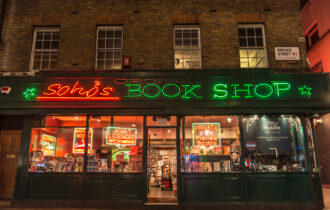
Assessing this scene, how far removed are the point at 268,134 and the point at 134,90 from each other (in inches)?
194

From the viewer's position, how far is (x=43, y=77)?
898 cm

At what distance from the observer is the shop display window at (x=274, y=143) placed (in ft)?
27.5

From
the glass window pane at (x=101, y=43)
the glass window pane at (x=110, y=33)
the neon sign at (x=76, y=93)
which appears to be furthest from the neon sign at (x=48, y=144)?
the glass window pane at (x=110, y=33)

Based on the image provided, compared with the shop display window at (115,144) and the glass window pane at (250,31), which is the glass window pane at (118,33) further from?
the glass window pane at (250,31)

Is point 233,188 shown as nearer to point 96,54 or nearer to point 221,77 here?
point 221,77

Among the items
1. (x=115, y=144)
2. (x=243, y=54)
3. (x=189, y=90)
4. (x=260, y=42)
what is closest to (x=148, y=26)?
(x=189, y=90)

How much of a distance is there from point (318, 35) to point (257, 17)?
842 cm

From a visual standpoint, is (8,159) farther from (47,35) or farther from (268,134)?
(268,134)

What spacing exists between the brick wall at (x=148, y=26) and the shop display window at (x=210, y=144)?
6.90 feet

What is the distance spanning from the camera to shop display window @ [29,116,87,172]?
346 inches

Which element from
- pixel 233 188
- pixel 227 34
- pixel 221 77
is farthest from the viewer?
pixel 227 34

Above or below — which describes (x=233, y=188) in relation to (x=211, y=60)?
below

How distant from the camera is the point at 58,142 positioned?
892 centimetres

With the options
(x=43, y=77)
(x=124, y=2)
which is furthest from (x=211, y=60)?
(x=43, y=77)
